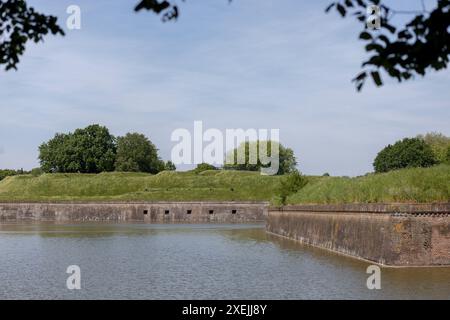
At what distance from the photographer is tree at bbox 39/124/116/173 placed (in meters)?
108

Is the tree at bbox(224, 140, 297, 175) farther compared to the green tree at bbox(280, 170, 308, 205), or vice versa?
the tree at bbox(224, 140, 297, 175)

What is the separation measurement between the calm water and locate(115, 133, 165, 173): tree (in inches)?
3467

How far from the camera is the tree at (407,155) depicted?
295 feet

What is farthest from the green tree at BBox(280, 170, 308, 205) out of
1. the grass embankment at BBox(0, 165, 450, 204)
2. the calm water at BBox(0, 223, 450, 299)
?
the calm water at BBox(0, 223, 450, 299)

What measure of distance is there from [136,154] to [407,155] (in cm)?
5075

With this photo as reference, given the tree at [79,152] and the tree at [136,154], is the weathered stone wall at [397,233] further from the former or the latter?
the tree at [136,154]

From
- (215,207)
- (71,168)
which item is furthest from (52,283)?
(71,168)

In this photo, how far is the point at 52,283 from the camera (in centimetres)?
1576

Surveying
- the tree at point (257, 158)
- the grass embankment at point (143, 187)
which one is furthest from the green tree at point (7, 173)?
the grass embankment at point (143, 187)

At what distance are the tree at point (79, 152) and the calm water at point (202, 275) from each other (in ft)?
Result: 273

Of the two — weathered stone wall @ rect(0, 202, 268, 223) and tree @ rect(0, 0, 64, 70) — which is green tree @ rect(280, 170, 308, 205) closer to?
weathered stone wall @ rect(0, 202, 268, 223)
